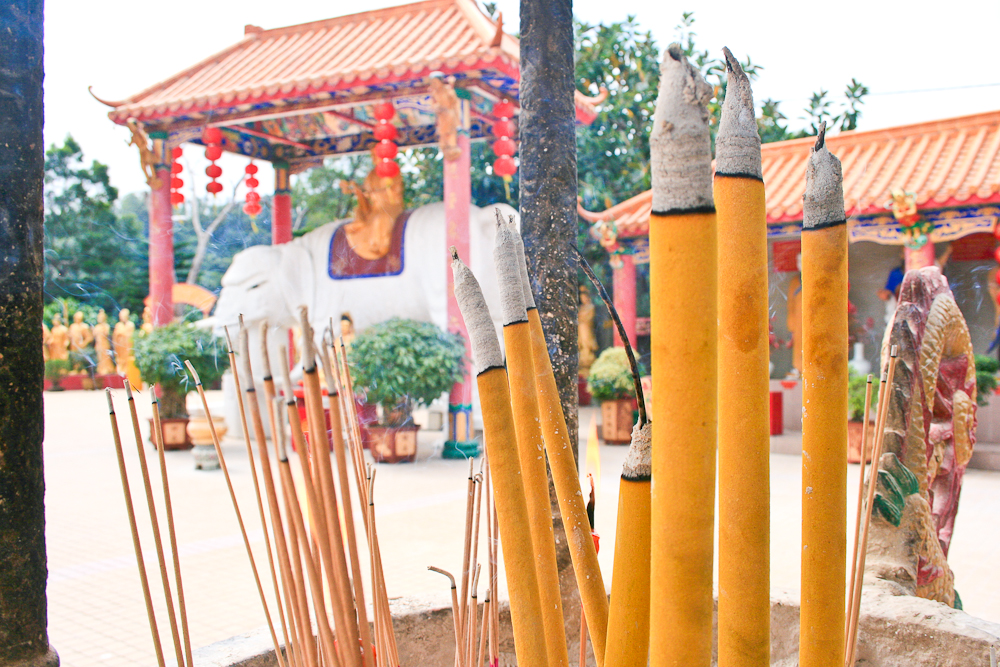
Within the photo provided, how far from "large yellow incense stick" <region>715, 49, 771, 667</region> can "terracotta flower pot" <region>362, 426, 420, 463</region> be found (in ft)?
15.3

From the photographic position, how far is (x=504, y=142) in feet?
17.0

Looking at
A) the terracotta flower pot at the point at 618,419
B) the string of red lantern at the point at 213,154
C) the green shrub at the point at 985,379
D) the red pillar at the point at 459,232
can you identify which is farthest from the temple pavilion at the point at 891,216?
the string of red lantern at the point at 213,154

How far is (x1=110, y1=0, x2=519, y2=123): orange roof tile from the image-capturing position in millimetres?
4895

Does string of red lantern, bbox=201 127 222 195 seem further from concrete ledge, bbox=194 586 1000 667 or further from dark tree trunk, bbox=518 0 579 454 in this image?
concrete ledge, bbox=194 586 1000 667

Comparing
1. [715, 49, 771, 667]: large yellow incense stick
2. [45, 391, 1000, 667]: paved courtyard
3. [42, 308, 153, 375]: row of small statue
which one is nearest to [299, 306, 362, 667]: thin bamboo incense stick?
[715, 49, 771, 667]: large yellow incense stick

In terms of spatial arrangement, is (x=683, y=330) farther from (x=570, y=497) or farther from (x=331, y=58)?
(x=331, y=58)

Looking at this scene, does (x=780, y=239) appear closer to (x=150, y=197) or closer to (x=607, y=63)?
(x=607, y=63)

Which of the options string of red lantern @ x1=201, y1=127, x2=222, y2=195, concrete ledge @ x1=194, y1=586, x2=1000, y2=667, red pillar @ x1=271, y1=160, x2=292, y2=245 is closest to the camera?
concrete ledge @ x1=194, y1=586, x2=1000, y2=667

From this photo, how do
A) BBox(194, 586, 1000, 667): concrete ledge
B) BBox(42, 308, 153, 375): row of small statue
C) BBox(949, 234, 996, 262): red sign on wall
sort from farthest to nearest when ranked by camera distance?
BBox(42, 308, 153, 375): row of small statue, BBox(949, 234, 996, 262): red sign on wall, BBox(194, 586, 1000, 667): concrete ledge

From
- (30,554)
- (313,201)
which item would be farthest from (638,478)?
(313,201)

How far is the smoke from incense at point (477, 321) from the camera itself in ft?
1.66

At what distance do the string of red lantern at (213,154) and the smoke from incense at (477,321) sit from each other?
591 cm

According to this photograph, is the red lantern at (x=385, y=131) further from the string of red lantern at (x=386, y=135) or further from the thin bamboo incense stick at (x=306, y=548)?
the thin bamboo incense stick at (x=306, y=548)

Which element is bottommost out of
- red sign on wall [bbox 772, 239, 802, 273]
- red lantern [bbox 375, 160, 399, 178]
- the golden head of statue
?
red sign on wall [bbox 772, 239, 802, 273]
